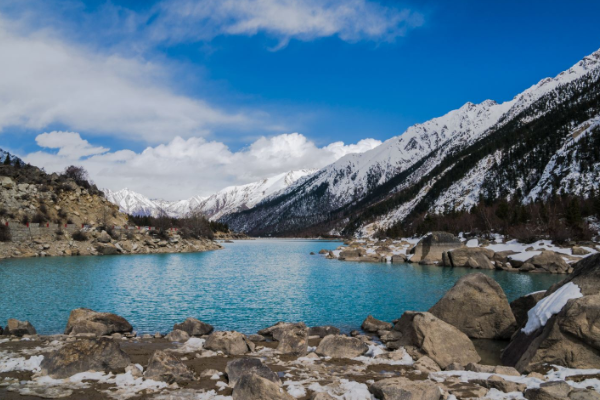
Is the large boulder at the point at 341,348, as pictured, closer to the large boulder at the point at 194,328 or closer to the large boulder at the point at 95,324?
the large boulder at the point at 194,328

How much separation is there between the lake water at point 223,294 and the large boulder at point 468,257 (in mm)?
5314

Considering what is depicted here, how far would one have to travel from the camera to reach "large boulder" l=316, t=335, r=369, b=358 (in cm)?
1555

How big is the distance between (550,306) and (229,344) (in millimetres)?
12875

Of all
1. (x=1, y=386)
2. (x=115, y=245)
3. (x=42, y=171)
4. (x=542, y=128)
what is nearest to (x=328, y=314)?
(x=1, y=386)

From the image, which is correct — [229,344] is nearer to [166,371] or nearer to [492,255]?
[166,371]

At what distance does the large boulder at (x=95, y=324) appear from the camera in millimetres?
19125

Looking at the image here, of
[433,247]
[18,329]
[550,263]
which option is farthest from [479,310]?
[433,247]

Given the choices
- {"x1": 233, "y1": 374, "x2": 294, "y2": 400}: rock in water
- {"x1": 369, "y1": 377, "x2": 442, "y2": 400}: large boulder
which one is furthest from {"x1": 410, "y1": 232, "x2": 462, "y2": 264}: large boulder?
{"x1": 233, "y1": 374, "x2": 294, "y2": 400}: rock in water

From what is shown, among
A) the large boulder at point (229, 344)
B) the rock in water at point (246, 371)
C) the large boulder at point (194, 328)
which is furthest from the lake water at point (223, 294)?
the rock in water at point (246, 371)

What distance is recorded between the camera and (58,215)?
76.2 m

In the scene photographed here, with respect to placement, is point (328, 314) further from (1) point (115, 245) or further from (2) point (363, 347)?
(1) point (115, 245)

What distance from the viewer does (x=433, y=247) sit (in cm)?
6469

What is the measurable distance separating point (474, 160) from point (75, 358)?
8118 inches

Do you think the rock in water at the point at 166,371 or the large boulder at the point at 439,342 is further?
the large boulder at the point at 439,342
